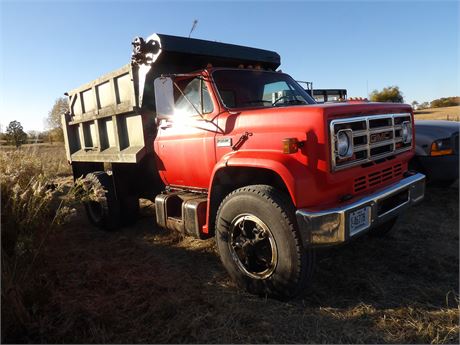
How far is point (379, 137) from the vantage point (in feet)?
11.7

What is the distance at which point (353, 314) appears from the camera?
2.98m

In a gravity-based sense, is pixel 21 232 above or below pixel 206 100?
Answer: below

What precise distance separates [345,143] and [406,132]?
4.46 ft

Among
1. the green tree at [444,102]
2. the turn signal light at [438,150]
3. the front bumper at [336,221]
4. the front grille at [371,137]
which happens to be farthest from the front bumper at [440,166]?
the green tree at [444,102]

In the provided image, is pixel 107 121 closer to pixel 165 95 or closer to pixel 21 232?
pixel 165 95

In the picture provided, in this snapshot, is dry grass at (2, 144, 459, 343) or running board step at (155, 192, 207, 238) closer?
dry grass at (2, 144, 459, 343)

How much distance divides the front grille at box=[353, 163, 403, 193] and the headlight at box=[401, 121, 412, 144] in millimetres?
301

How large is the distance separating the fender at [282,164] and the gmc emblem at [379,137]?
2.94ft

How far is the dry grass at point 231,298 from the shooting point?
269cm

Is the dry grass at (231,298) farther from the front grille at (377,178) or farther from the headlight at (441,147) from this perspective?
the headlight at (441,147)

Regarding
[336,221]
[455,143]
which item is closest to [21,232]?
[336,221]

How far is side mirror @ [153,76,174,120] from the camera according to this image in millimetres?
3945

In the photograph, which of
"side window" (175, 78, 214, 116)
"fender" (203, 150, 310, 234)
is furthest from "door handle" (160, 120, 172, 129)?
"fender" (203, 150, 310, 234)

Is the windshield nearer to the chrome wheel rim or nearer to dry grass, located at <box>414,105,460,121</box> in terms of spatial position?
the chrome wheel rim
